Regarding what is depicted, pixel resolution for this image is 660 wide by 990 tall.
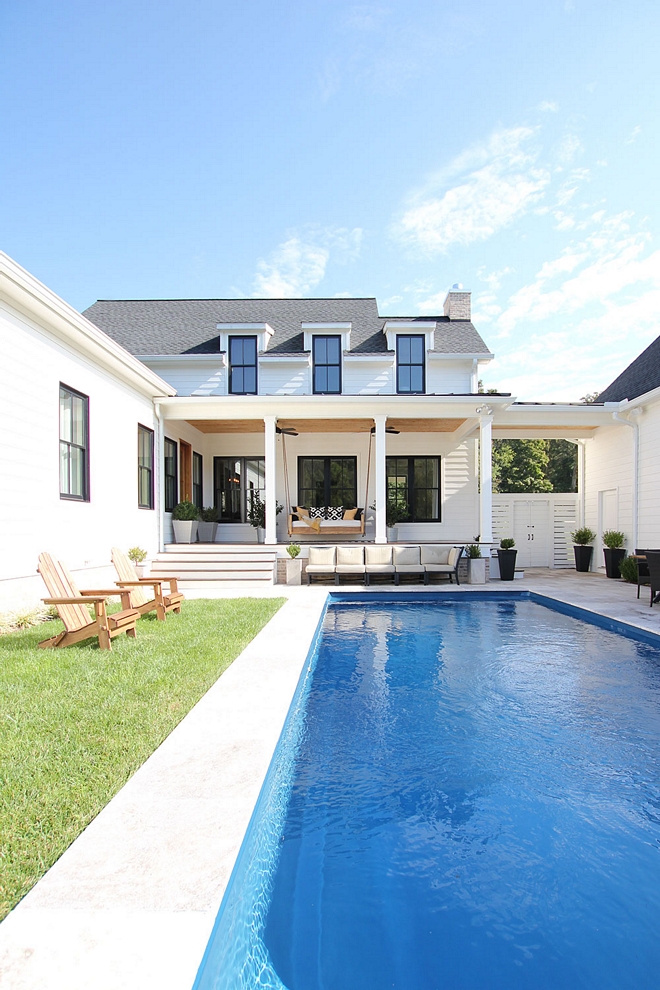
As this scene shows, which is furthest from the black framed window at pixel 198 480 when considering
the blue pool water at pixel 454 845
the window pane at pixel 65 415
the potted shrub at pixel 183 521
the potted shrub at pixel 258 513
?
the blue pool water at pixel 454 845

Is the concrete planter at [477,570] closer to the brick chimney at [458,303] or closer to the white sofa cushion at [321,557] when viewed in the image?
the white sofa cushion at [321,557]

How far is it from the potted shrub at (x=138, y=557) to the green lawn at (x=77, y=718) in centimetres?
395

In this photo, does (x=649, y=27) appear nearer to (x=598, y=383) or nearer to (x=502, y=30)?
(x=502, y=30)

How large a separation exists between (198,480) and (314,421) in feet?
13.6

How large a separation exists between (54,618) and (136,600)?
136cm

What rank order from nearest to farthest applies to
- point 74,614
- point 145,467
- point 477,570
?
point 74,614
point 145,467
point 477,570

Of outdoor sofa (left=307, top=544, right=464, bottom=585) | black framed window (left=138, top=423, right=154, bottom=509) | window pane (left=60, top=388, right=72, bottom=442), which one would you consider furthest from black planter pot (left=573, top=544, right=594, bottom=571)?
window pane (left=60, top=388, right=72, bottom=442)

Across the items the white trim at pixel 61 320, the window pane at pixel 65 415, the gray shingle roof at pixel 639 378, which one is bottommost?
the window pane at pixel 65 415

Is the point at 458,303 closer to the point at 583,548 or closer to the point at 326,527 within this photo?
the point at 583,548

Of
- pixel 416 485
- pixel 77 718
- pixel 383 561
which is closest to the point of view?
pixel 77 718

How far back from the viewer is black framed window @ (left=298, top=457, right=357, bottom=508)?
53.4 feet

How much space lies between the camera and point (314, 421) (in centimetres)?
1421

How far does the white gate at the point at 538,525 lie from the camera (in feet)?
54.1

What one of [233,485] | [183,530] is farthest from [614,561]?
[183,530]
